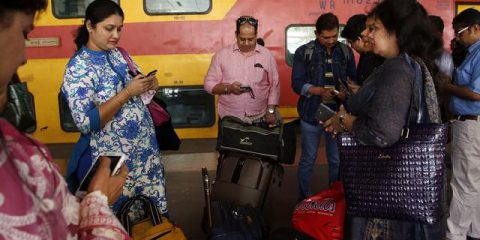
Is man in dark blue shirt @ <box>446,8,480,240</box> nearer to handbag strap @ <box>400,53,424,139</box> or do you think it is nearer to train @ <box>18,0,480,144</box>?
handbag strap @ <box>400,53,424,139</box>

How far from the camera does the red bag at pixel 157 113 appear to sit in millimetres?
2639

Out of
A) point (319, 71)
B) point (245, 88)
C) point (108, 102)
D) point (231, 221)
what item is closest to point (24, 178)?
point (108, 102)

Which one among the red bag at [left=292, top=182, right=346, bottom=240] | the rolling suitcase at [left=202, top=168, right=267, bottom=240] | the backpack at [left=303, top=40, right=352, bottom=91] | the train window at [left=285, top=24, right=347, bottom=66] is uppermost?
the train window at [left=285, top=24, right=347, bottom=66]

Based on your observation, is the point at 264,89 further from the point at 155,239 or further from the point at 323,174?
the point at 155,239

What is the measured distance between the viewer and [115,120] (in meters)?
2.35

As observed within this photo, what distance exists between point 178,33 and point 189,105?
33.2 inches

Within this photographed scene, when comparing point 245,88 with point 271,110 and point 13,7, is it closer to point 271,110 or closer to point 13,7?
point 271,110

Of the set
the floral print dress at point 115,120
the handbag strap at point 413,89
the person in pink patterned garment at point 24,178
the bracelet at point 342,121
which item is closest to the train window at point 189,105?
the floral print dress at point 115,120

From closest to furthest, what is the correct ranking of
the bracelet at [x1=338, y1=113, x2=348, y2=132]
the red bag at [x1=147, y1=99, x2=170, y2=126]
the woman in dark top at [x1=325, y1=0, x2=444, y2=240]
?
the woman in dark top at [x1=325, y1=0, x2=444, y2=240], the bracelet at [x1=338, y1=113, x2=348, y2=132], the red bag at [x1=147, y1=99, x2=170, y2=126]

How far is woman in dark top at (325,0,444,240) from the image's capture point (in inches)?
73.0

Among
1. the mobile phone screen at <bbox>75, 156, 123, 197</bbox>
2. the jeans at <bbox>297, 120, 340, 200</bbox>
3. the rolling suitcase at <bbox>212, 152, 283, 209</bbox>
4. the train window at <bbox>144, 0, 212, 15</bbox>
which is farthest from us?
the train window at <bbox>144, 0, 212, 15</bbox>

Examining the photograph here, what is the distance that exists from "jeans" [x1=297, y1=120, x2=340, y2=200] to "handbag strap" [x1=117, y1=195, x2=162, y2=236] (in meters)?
1.95

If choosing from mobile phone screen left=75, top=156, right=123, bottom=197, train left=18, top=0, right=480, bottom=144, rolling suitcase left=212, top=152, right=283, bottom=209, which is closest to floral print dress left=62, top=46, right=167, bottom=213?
rolling suitcase left=212, top=152, right=283, bottom=209

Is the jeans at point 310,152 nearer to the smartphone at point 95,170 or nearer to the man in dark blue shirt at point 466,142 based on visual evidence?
the man in dark blue shirt at point 466,142
